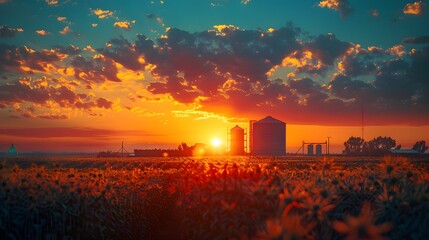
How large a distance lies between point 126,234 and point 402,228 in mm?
9133

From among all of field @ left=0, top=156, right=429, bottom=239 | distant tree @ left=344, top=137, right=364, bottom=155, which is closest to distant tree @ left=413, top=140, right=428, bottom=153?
distant tree @ left=344, top=137, right=364, bottom=155

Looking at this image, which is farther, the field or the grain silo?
the grain silo

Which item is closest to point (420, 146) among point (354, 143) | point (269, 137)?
point (354, 143)

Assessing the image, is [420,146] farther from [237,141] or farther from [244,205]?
[244,205]

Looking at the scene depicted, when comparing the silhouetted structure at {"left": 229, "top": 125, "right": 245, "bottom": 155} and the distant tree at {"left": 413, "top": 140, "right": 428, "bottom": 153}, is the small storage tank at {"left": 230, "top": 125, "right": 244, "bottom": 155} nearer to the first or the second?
the silhouetted structure at {"left": 229, "top": 125, "right": 245, "bottom": 155}

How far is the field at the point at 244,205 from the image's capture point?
503cm

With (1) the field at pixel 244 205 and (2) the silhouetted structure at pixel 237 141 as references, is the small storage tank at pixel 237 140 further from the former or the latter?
(1) the field at pixel 244 205

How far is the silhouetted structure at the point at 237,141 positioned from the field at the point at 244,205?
15057cm

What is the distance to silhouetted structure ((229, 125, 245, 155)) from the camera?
165m

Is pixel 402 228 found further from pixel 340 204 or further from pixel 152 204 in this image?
pixel 152 204

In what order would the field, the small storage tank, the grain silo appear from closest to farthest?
the field, the grain silo, the small storage tank

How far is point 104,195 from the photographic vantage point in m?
10.2

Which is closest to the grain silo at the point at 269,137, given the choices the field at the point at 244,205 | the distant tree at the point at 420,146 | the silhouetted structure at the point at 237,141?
the silhouetted structure at the point at 237,141

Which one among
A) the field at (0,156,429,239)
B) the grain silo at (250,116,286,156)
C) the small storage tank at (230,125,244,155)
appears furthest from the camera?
the small storage tank at (230,125,244,155)
